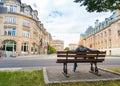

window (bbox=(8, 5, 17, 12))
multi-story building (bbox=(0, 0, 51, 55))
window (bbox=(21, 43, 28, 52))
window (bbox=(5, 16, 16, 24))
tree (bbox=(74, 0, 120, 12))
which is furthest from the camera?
window (bbox=(21, 43, 28, 52))

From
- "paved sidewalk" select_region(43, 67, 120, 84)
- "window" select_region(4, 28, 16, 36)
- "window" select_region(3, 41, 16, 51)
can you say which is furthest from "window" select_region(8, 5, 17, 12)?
"paved sidewalk" select_region(43, 67, 120, 84)

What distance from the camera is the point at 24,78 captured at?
25.0ft

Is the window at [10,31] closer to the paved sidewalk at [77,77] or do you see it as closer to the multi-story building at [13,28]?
the multi-story building at [13,28]

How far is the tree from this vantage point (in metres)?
7.92

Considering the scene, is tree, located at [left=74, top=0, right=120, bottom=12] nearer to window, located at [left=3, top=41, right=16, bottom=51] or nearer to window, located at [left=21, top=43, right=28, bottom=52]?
window, located at [left=3, top=41, right=16, bottom=51]

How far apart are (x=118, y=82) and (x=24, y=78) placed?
3.87 meters

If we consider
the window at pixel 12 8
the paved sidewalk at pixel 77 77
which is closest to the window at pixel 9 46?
the window at pixel 12 8

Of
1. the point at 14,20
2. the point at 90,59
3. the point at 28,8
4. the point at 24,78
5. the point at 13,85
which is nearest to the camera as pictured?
the point at 13,85

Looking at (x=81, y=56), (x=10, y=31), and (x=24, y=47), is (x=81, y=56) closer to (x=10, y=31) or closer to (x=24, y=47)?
(x=10, y=31)

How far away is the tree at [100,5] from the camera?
7922 millimetres

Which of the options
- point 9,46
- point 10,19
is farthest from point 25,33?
point 9,46

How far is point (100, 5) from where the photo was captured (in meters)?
8.09

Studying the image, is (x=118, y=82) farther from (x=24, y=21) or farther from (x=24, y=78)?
(x=24, y=21)

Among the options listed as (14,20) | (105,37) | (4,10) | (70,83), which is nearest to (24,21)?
(14,20)
